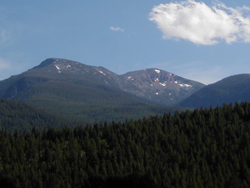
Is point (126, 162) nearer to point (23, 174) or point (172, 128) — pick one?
point (23, 174)

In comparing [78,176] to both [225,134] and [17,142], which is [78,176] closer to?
[17,142]

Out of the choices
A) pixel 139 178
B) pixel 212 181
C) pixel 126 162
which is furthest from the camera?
pixel 126 162

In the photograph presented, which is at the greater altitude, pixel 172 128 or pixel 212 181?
pixel 172 128

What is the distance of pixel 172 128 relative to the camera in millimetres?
144625

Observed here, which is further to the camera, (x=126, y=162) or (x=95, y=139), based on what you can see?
(x=95, y=139)

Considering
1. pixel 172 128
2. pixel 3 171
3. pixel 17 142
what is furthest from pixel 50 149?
pixel 172 128

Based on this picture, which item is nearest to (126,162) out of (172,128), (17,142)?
(172,128)

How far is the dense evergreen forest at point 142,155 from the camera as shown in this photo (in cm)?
8797

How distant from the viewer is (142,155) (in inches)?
4560

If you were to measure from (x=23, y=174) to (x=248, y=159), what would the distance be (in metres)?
63.2

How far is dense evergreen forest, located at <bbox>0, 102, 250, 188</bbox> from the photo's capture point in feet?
289

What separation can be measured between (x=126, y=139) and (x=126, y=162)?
29676 millimetres

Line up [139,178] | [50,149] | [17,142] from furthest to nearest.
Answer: [17,142]
[50,149]
[139,178]

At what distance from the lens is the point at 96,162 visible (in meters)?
114
